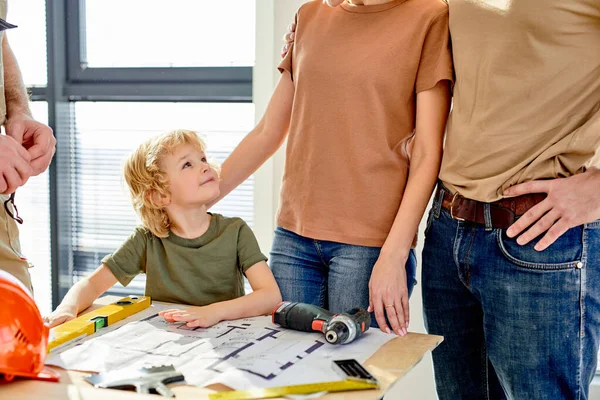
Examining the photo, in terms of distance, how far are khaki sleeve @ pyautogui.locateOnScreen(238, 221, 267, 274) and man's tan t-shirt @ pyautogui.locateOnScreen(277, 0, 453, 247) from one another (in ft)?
0.37

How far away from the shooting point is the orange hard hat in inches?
42.6

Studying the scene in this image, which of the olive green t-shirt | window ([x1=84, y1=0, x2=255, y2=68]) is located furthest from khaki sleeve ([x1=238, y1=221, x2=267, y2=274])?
window ([x1=84, y1=0, x2=255, y2=68])

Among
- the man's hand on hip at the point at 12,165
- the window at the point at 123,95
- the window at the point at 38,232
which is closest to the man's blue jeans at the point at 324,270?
the man's hand on hip at the point at 12,165

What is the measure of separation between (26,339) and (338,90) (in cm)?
89

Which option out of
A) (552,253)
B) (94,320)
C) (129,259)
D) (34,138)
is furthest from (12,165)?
(552,253)

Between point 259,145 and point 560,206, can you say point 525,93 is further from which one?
point 259,145

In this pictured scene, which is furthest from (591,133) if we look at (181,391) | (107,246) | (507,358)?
(107,246)

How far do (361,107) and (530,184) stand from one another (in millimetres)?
428

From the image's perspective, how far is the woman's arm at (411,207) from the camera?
Answer: 4.93 ft

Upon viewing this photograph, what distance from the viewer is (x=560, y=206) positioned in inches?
53.9

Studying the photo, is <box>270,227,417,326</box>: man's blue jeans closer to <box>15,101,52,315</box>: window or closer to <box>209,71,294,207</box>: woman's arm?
<box>209,71,294,207</box>: woman's arm

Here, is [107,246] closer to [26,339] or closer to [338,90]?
[338,90]

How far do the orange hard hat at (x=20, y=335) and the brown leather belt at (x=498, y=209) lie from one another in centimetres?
88

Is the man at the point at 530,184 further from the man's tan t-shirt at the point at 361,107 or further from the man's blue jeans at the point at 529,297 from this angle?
the man's tan t-shirt at the point at 361,107
